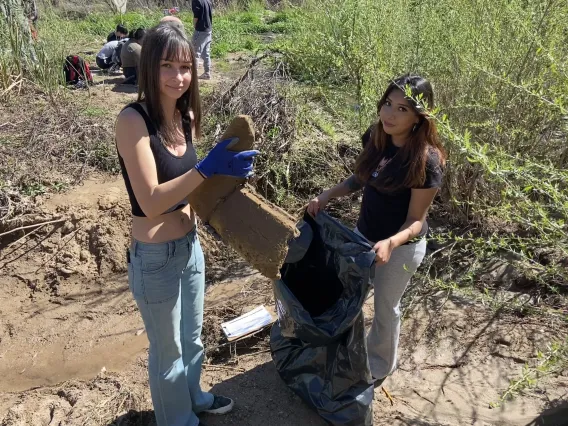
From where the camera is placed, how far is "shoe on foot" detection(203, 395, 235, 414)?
99.1 inches

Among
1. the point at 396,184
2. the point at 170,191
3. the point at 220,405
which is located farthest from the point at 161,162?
the point at 220,405

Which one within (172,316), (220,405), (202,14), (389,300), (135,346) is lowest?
(135,346)

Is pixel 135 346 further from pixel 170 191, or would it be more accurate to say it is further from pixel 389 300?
pixel 170 191

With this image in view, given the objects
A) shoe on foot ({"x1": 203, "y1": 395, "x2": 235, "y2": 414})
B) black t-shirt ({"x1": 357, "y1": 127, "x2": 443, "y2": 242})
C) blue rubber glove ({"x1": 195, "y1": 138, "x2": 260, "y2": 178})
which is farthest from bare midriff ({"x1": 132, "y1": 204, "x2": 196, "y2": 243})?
shoe on foot ({"x1": 203, "y1": 395, "x2": 235, "y2": 414})

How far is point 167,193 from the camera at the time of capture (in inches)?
68.5

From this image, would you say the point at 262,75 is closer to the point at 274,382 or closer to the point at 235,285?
the point at 235,285

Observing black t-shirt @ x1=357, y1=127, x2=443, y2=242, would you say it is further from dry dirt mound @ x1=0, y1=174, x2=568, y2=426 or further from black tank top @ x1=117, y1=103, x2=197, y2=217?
dry dirt mound @ x1=0, y1=174, x2=568, y2=426

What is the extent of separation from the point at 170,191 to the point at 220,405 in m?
1.32

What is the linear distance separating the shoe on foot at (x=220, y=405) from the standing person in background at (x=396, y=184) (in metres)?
0.86

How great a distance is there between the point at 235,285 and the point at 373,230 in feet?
5.45

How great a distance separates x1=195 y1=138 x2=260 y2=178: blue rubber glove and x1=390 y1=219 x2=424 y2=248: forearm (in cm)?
67

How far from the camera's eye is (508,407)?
102 inches

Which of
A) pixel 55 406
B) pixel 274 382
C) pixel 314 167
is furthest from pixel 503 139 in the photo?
pixel 55 406

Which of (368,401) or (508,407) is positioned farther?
(508,407)
